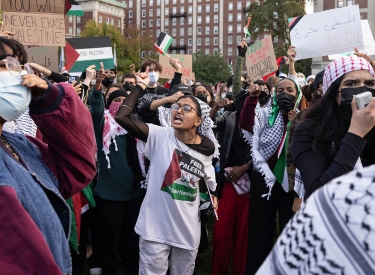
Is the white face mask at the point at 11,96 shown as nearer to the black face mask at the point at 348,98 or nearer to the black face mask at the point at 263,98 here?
the black face mask at the point at 348,98

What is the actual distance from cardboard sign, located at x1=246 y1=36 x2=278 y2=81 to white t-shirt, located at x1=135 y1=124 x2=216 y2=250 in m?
2.82

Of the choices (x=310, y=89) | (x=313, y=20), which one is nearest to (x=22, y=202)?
(x=310, y=89)

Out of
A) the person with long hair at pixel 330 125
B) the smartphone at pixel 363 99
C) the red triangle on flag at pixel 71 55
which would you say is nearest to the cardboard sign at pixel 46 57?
the red triangle on flag at pixel 71 55

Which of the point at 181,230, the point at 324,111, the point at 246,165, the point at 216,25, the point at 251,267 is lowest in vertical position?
the point at 251,267

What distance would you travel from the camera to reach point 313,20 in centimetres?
551

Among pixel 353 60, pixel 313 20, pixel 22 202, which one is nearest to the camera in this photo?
pixel 22 202

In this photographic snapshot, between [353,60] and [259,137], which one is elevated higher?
[353,60]

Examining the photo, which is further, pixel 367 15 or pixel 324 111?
pixel 367 15

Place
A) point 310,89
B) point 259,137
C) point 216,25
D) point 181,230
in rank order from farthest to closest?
point 216,25 < point 310,89 < point 259,137 < point 181,230

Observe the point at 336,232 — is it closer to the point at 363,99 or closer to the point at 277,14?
the point at 363,99

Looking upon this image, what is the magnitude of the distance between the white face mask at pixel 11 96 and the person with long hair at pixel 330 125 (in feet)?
4.72

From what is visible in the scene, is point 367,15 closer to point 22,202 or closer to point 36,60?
point 36,60

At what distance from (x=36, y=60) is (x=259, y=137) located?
11.5ft

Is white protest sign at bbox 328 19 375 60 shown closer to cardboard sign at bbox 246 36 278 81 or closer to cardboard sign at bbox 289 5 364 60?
cardboard sign at bbox 246 36 278 81
